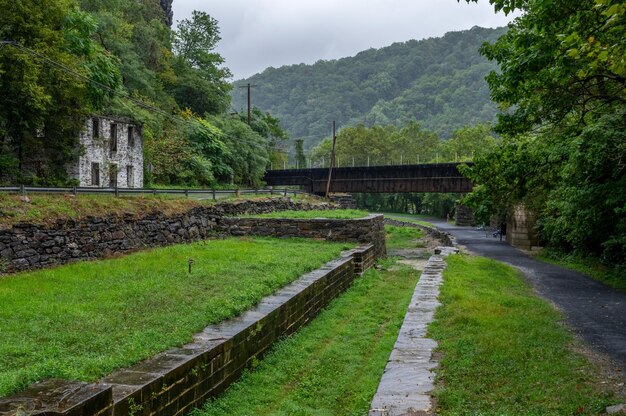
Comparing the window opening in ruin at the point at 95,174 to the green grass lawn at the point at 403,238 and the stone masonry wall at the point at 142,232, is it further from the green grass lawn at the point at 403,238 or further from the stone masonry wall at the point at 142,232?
the green grass lawn at the point at 403,238

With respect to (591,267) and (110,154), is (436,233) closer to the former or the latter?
(591,267)

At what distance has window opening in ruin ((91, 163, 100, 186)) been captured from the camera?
27.3 m

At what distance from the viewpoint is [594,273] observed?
18250 mm

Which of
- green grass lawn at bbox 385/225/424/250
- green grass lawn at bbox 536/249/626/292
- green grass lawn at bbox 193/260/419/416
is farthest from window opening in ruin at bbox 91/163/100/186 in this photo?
green grass lawn at bbox 536/249/626/292

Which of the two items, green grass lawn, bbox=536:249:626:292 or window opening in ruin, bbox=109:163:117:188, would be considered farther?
window opening in ruin, bbox=109:163:117:188

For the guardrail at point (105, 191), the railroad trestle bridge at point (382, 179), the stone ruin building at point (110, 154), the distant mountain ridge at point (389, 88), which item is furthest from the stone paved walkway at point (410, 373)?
the distant mountain ridge at point (389, 88)

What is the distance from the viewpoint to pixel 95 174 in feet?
90.4

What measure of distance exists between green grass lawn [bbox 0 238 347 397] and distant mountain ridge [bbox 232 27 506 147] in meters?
102

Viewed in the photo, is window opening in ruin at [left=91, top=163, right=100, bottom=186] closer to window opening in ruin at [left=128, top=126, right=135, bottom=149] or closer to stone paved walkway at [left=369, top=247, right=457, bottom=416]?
window opening in ruin at [left=128, top=126, right=135, bottom=149]

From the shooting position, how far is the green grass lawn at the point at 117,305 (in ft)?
18.4

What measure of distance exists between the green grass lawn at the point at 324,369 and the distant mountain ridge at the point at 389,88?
4020 inches

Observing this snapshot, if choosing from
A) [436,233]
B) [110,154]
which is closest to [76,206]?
[110,154]

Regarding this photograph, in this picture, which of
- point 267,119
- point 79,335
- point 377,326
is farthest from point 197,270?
point 267,119

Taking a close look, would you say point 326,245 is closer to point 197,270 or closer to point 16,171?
point 197,270
